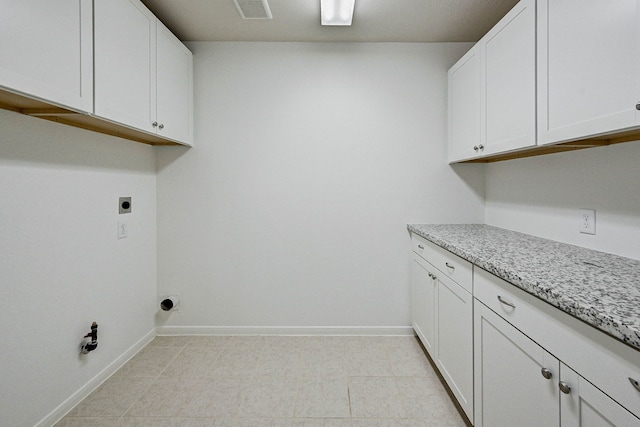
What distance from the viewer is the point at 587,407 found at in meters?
0.82

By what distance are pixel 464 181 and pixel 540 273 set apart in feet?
5.19

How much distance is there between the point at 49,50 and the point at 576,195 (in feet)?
8.36

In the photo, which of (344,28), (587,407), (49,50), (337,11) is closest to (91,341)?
(49,50)

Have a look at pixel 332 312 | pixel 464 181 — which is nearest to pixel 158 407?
pixel 332 312

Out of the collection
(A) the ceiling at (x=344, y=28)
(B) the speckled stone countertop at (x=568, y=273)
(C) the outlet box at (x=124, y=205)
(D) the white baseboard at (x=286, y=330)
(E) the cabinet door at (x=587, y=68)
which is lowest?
(D) the white baseboard at (x=286, y=330)

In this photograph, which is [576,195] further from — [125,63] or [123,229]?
[123,229]

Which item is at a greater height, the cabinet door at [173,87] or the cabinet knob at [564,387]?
the cabinet door at [173,87]

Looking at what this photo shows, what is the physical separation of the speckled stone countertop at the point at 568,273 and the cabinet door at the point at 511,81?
545 mm

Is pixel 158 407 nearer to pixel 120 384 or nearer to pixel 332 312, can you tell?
pixel 120 384

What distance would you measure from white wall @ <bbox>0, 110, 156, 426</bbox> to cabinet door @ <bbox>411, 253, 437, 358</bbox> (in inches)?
84.1

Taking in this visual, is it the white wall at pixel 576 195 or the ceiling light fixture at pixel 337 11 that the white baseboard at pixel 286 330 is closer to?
the white wall at pixel 576 195

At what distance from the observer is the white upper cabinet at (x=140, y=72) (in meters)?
1.53

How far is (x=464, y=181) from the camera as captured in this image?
254cm

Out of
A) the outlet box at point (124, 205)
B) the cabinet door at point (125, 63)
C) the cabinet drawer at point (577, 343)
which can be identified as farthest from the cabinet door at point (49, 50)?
the cabinet drawer at point (577, 343)
